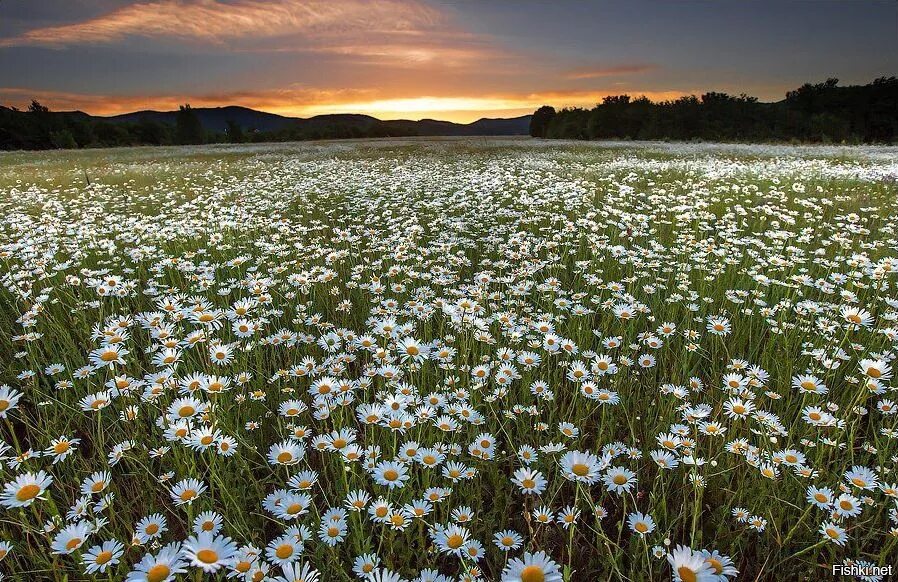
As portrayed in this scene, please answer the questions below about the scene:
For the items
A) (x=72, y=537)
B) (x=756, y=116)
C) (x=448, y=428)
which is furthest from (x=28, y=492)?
(x=756, y=116)

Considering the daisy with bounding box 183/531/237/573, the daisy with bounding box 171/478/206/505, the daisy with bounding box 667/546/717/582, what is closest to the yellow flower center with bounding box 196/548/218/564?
the daisy with bounding box 183/531/237/573

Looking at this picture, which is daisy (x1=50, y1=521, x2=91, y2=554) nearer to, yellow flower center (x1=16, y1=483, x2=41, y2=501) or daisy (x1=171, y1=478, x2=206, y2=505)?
yellow flower center (x1=16, y1=483, x2=41, y2=501)

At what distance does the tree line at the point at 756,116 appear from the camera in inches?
2013

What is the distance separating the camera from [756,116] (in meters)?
60.4

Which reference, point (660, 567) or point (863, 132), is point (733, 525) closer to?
point (660, 567)

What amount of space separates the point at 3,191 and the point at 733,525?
1689cm

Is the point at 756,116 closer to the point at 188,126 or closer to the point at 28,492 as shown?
the point at 28,492

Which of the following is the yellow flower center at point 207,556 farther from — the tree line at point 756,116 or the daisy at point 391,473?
the tree line at point 756,116

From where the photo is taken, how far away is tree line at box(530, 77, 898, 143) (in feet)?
168

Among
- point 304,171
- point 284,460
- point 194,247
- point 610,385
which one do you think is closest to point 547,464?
point 610,385

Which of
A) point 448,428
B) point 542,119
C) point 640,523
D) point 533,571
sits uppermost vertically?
point 542,119

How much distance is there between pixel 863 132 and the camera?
5009 cm

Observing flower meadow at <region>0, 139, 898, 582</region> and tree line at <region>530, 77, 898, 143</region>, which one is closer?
flower meadow at <region>0, 139, 898, 582</region>

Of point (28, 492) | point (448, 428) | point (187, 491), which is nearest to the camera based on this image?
point (28, 492)
